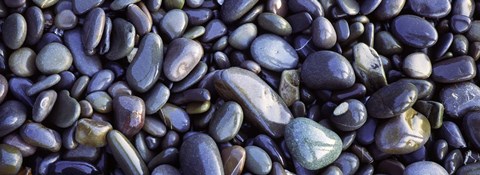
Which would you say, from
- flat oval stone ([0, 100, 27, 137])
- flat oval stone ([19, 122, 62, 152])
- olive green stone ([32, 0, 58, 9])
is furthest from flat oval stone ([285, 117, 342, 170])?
olive green stone ([32, 0, 58, 9])

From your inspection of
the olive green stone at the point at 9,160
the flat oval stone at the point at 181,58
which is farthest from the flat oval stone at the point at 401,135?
the olive green stone at the point at 9,160

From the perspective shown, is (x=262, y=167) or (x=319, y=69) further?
(x=319, y=69)

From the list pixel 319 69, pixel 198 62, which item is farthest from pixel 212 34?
pixel 319 69

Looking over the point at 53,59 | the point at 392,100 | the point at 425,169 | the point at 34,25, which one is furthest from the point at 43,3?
the point at 425,169

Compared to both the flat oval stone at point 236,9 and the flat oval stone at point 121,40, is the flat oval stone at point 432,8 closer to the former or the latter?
the flat oval stone at point 236,9

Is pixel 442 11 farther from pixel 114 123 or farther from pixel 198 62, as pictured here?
pixel 114 123
